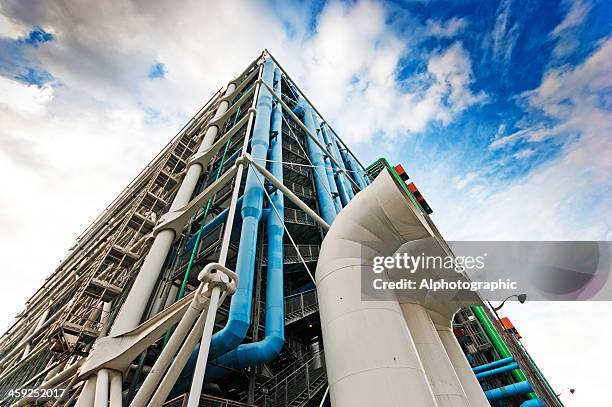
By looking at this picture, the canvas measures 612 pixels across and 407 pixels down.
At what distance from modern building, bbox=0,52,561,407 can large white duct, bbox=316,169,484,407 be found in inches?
1.2

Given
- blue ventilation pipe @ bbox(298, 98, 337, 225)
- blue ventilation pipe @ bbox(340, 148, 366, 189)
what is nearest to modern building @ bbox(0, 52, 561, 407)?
blue ventilation pipe @ bbox(298, 98, 337, 225)

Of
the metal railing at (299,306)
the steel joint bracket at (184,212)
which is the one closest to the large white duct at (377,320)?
the metal railing at (299,306)

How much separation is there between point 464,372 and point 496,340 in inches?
511

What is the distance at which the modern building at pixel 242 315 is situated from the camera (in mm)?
4988

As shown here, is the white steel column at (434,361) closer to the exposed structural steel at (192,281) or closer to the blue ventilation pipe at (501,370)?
the exposed structural steel at (192,281)

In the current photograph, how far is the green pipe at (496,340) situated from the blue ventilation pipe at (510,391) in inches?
21.6

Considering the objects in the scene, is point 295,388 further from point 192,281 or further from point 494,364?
point 494,364

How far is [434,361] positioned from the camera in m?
6.11

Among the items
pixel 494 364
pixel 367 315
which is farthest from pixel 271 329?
pixel 494 364

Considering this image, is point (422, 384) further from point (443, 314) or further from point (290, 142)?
point (290, 142)

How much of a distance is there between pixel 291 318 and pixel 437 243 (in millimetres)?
6410

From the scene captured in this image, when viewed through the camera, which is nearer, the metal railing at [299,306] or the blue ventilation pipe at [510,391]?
the metal railing at [299,306]

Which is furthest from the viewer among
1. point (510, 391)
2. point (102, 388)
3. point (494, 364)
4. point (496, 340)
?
point (496, 340)

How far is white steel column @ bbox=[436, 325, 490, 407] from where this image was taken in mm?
6789
